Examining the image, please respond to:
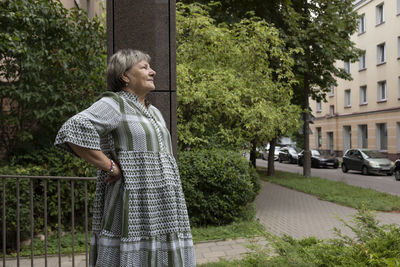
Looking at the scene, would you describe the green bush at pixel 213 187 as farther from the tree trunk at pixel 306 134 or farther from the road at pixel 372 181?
the tree trunk at pixel 306 134

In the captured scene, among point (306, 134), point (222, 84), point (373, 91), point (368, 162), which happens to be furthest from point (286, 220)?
point (373, 91)

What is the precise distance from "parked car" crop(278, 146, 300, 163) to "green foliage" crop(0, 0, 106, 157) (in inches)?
1264

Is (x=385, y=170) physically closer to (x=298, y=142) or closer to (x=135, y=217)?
(x=135, y=217)

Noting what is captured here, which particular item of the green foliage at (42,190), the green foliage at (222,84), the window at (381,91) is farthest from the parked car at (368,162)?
the green foliage at (42,190)

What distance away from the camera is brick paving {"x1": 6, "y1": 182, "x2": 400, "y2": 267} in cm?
557

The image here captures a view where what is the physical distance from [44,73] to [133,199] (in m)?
6.03

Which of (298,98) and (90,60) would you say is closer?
(90,60)

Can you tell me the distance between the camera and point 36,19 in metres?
7.08

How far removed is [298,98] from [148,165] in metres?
18.8

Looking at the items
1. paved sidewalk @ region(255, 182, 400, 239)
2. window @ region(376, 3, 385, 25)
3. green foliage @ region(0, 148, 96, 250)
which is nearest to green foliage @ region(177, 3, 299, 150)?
paved sidewalk @ region(255, 182, 400, 239)

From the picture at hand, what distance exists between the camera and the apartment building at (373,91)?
31.0 meters

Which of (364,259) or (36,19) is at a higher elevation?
(36,19)

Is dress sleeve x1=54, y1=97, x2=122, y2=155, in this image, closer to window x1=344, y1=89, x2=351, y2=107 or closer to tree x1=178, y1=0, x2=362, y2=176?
tree x1=178, y1=0, x2=362, y2=176

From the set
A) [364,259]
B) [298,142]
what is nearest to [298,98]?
[364,259]
